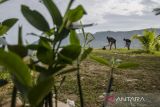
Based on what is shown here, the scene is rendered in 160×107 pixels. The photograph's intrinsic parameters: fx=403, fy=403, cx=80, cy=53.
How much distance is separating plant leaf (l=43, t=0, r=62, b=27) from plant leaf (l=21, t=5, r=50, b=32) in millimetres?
25

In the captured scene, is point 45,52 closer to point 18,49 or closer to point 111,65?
point 18,49

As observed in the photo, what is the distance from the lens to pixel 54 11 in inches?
28.9

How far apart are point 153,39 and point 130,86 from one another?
10.4 metres

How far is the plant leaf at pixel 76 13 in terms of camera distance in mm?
731

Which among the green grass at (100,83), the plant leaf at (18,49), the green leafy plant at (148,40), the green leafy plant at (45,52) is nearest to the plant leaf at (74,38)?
the green leafy plant at (45,52)

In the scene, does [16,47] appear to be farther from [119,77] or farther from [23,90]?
[119,77]

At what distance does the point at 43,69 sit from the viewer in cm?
73

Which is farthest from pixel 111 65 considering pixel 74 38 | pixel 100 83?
pixel 100 83

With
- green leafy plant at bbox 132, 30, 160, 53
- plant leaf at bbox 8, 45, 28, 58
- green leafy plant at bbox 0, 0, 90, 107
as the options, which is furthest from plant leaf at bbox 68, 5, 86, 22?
green leafy plant at bbox 132, 30, 160, 53

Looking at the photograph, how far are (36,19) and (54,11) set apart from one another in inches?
1.5

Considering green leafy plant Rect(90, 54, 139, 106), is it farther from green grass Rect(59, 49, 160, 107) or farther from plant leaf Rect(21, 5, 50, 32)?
green grass Rect(59, 49, 160, 107)

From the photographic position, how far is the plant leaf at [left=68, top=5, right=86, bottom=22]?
0.73 meters

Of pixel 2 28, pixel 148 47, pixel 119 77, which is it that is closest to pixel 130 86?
pixel 119 77

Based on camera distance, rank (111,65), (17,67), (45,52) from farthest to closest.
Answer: (111,65) < (45,52) < (17,67)
